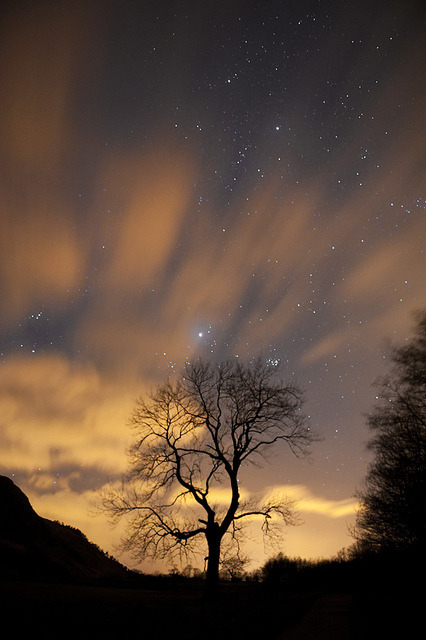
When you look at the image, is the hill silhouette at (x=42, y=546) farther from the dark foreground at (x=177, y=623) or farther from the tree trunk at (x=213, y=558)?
the dark foreground at (x=177, y=623)

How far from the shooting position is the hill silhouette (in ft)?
115

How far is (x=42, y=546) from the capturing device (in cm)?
4422

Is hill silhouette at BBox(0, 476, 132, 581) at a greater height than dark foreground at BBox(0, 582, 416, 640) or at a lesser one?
greater

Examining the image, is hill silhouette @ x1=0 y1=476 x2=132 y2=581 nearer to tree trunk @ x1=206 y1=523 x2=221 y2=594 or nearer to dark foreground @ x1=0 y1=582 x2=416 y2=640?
tree trunk @ x1=206 y1=523 x2=221 y2=594

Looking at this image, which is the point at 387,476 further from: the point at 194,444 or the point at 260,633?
the point at 260,633

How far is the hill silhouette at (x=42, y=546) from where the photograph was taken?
34.9 m

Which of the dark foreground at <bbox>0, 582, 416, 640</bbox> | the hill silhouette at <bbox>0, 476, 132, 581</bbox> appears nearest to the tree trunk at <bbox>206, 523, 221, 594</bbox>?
the dark foreground at <bbox>0, 582, 416, 640</bbox>

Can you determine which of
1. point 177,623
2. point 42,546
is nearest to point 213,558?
point 177,623

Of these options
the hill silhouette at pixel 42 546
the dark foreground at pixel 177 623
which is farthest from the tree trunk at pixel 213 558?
the hill silhouette at pixel 42 546

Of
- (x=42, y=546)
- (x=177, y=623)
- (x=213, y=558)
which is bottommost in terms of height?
(x=177, y=623)

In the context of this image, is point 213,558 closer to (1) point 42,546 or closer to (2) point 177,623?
(2) point 177,623

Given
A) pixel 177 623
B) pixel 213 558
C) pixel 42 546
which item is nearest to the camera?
pixel 177 623

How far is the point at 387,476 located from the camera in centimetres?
2842

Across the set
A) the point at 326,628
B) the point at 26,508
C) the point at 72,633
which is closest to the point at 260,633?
the point at 326,628
